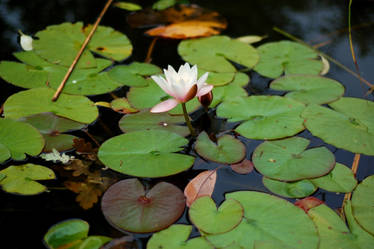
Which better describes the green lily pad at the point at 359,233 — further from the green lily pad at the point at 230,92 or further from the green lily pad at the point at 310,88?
the green lily pad at the point at 230,92

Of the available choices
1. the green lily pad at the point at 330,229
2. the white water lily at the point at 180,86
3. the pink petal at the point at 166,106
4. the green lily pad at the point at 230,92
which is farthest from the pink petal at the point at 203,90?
the green lily pad at the point at 330,229

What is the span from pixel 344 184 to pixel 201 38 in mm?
1506

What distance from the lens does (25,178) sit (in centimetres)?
149

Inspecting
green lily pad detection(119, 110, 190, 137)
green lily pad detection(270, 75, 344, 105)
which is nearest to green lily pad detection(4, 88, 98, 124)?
green lily pad detection(119, 110, 190, 137)

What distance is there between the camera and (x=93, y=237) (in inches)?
50.9

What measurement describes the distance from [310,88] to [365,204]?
2.79ft

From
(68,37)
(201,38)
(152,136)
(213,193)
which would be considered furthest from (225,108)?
(68,37)

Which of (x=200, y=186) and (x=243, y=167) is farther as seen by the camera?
(x=243, y=167)

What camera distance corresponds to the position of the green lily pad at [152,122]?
1785mm

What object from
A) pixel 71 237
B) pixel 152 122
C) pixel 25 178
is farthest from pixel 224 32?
pixel 71 237

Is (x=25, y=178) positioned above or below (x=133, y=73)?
below

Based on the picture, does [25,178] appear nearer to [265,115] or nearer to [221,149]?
[221,149]

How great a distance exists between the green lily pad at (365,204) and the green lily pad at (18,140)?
137 cm

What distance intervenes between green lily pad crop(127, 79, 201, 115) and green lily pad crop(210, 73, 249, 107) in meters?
0.12
